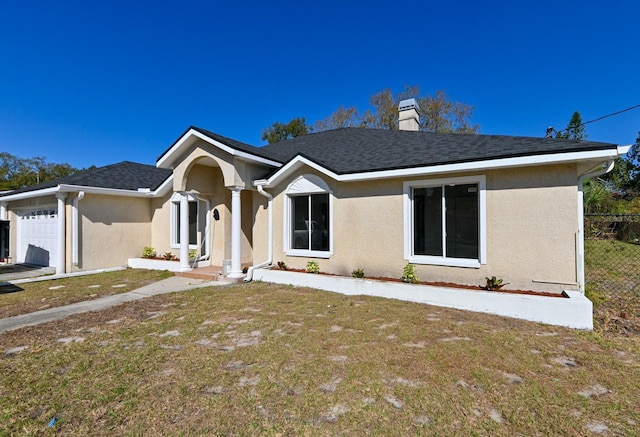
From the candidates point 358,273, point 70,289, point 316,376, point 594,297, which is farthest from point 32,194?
point 594,297

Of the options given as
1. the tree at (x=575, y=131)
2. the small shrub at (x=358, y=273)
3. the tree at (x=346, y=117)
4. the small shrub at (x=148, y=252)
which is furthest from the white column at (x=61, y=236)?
the tree at (x=575, y=131)

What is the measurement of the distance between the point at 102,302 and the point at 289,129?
34.4 metres

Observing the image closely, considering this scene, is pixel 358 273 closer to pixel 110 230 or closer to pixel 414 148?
pixel 414 148

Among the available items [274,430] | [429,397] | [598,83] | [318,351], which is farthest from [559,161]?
[598,83]

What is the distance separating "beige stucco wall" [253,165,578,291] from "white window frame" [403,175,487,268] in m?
0.11

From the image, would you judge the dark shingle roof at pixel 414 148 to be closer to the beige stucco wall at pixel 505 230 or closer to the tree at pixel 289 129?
the beige stucco wall at pixel 505 230

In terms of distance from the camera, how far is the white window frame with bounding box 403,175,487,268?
25.0 ft

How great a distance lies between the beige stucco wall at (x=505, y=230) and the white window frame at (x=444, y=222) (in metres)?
0.11

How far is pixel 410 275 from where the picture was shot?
27.2 feet

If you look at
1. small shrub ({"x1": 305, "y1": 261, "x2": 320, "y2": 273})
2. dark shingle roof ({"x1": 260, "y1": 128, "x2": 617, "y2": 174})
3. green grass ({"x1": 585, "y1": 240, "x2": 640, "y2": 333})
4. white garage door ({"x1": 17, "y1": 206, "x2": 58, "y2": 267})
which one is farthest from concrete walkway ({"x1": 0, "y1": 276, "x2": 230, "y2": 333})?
green grass ({"x1": 585, "y1": 240, "x2": 640, "y2": 333})

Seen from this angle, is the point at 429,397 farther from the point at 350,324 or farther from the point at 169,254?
the point at 169,254

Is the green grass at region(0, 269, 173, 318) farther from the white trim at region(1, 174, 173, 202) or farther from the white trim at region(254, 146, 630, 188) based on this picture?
the white trim at region(254, 146, 630, 188)

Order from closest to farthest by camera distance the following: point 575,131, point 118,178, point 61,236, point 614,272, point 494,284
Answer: point 494,284 < point 614,272 < point 61,236 < point 118,178 < point 575,131

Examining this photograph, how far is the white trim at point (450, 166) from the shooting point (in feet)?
20.4
